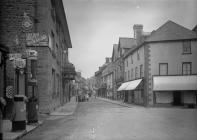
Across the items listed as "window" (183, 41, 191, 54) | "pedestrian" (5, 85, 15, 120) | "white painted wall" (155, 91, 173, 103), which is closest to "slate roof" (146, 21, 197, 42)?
"window" (183, 41, 191, 54)

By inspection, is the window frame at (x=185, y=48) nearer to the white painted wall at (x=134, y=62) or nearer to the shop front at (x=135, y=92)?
the white painted wall at (x=134, y=62)

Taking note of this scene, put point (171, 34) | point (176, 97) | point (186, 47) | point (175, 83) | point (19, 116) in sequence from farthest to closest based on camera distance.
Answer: point (171, 34) → point (186, 47) → point (176, 97) → point (175, 83) → point (19, 116)

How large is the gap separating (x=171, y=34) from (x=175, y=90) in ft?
21.8

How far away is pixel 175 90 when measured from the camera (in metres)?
28.6

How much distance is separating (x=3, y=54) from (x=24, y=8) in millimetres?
4786

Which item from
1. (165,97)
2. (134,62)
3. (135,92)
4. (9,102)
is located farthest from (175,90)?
(9,102)

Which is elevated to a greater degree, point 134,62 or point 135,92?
point 134,62

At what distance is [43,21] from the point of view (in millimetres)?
17484

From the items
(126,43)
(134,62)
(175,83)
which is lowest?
(175,83)

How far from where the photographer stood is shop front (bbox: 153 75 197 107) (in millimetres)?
28203

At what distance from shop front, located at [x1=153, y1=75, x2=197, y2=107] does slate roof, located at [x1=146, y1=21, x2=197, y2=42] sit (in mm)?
4511

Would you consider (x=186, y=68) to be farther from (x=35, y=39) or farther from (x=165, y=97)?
(x=35, y=39)

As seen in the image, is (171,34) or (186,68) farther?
(171,34)

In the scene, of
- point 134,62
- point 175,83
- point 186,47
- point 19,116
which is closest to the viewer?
point 19,116
